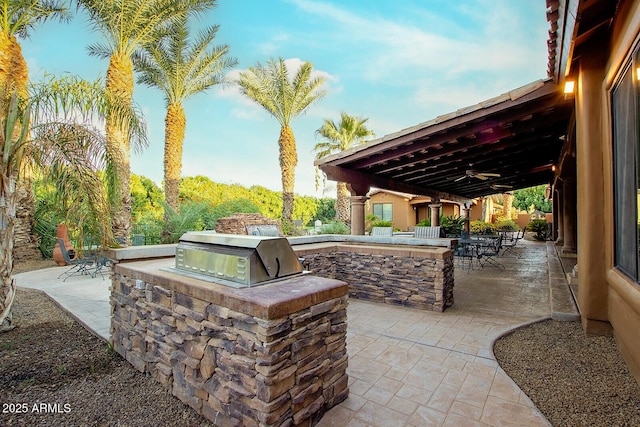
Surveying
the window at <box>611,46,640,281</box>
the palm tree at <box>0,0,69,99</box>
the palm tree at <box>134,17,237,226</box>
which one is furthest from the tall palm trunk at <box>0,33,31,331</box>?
the palm tree at <box>134,17,237,226</box>

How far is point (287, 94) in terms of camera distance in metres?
14.0

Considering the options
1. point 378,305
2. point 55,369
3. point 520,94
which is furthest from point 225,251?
point 520,94

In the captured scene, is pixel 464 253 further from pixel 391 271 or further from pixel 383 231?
pixel 391 271

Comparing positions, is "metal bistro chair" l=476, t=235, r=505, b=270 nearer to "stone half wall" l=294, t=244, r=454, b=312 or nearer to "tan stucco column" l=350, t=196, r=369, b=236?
"tan stucco column" l=350, t=196, r=369, b=236

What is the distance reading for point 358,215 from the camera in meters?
7.66

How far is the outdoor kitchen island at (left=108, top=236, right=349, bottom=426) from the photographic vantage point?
1.96 meters

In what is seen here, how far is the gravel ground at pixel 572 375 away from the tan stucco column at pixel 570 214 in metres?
6.98

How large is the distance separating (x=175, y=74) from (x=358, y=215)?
892 centimetres

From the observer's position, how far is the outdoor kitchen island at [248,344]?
1965 millimetres

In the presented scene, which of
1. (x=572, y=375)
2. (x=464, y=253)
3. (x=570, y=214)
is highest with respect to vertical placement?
(x=570, y=214)

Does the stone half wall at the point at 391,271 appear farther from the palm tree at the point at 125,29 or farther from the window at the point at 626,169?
the palm tree at the point at 125,29

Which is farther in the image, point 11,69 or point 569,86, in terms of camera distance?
point 11,69

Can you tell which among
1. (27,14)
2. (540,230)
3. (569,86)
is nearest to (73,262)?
(27,14)

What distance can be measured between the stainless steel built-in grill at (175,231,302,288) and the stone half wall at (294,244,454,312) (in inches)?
105
